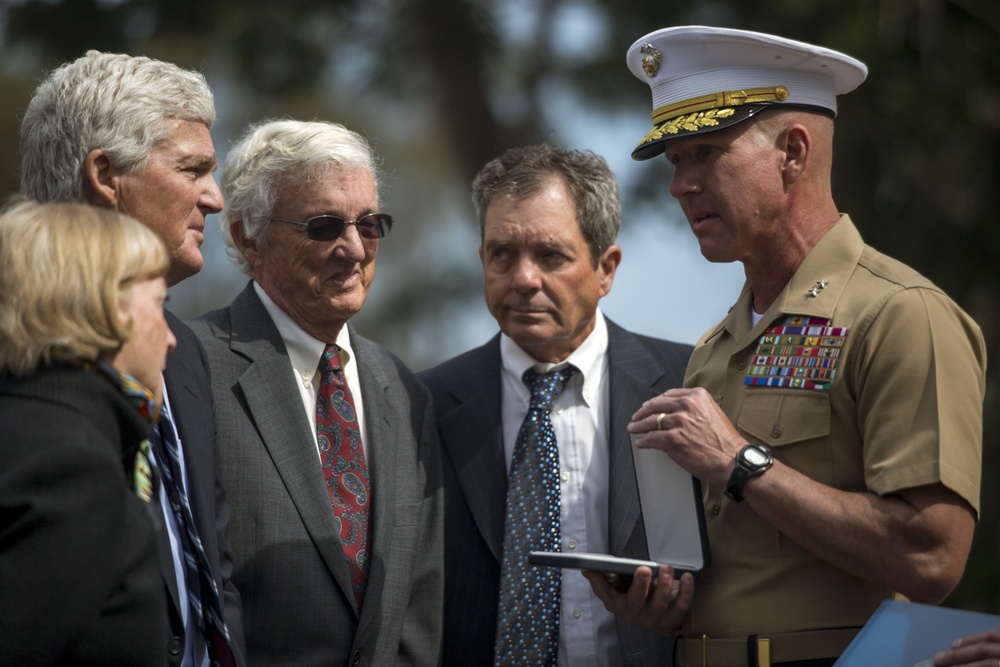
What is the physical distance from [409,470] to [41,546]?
1840mm

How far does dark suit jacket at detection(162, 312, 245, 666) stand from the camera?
2812 millimetres

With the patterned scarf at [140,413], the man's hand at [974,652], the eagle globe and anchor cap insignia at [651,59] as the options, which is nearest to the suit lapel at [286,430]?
the patterned scarf at [140,413]

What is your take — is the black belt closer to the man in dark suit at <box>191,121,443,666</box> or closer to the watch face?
the watch face

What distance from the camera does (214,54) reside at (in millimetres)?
7742

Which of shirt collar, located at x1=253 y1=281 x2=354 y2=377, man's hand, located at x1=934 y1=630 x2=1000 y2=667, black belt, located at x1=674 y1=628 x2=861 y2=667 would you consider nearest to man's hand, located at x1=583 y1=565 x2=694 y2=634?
black belt, located at x1=674 y1=628 x2=861 y2=667

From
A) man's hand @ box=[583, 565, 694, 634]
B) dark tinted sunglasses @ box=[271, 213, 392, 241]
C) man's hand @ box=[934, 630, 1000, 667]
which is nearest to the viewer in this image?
man's hand @ box=[934, 630, 1000, 667]

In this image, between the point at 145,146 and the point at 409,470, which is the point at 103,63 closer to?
the point at 145,146

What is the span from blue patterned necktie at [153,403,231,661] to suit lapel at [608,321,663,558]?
1422mm

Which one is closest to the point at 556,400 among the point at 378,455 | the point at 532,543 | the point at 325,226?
the point at 532,543

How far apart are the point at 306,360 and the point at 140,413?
1520 mm

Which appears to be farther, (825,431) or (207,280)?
(207,280)

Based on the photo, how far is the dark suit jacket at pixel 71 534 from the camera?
2219 mm

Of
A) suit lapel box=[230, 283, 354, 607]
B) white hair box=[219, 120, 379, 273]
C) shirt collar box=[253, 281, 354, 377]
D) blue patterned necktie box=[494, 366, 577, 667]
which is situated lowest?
blue patterned necktie box=[494, 366, 577, 667]

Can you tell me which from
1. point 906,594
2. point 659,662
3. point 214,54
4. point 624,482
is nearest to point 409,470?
point 624,482
